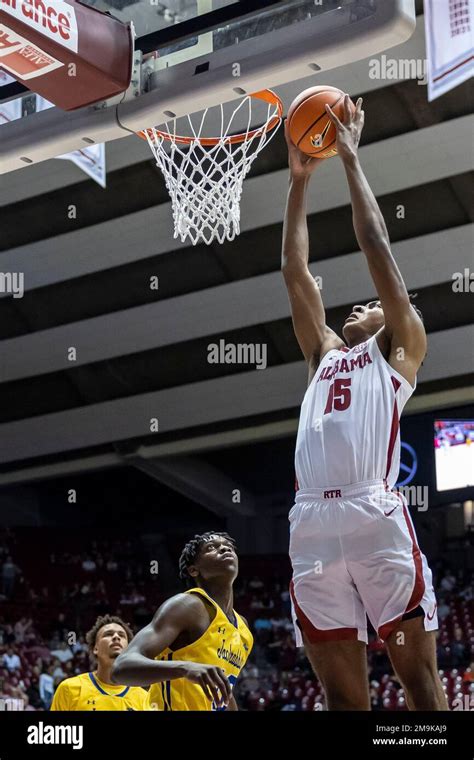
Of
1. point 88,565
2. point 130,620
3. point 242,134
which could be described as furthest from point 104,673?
point 88,565

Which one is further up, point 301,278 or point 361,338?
point 301,278

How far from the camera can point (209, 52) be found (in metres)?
4.59

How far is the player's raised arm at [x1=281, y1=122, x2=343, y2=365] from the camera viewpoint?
3.52 meters

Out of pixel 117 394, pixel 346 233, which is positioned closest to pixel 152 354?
pixel 117 394

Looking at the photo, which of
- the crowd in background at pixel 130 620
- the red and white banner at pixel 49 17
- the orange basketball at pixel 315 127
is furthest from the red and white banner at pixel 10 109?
the crowd in background at pixel 130 620

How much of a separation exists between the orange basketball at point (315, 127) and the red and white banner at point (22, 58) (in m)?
1.29

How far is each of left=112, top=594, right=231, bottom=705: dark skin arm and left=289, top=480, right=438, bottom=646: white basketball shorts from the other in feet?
1.13

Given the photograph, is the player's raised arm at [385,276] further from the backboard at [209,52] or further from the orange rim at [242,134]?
the orange rim at [242,134]

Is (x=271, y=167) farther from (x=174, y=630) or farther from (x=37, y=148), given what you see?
(x=174, y=630)

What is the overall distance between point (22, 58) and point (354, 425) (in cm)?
229

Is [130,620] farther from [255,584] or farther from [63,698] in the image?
[63,698]

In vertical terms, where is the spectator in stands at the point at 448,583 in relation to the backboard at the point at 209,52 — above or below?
below

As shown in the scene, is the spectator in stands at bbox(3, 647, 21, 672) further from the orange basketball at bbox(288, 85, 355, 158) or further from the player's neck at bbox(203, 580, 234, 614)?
the orange basketball at bbox(288, 85, 355, 158)

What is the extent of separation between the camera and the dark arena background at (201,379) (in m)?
12.6
